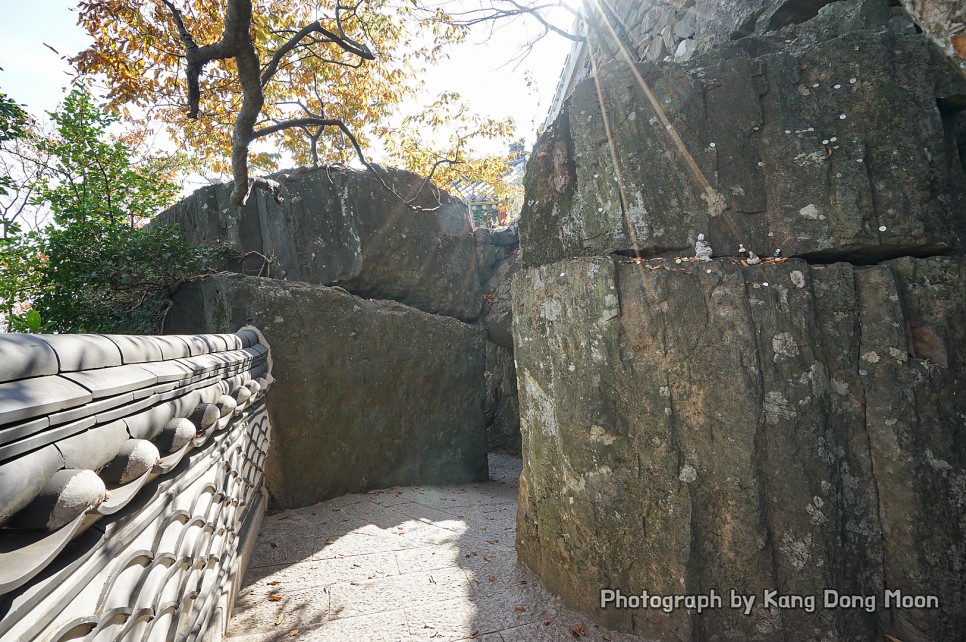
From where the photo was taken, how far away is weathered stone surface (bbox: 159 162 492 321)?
20.5 feet

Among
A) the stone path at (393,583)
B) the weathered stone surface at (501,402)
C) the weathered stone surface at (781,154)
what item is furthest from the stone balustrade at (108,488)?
the weathered stone surface at (501,402)

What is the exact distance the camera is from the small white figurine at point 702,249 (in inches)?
114

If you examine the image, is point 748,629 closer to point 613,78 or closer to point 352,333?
point 613,78

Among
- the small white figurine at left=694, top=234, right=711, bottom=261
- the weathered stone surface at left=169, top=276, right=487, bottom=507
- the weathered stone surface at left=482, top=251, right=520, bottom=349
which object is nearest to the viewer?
the small white figurine at left=694, top=234, right=711, bottom=261

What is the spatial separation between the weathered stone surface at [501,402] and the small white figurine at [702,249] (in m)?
5.89

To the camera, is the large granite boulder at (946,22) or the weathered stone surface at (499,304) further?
the weathered stone surface at (499,304)

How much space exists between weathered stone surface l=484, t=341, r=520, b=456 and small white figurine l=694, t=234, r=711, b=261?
19.3 feet

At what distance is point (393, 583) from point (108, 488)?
253 centimetres

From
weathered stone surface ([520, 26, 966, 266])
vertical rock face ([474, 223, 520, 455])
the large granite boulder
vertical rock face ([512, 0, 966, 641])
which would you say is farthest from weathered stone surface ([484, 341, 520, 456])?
the large granite boulder

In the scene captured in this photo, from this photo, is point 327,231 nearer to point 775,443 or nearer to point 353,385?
point 353,385

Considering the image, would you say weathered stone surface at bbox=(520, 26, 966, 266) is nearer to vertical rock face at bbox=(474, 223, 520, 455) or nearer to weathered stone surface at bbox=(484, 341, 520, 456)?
vertical rock face at bbox=(474, 223, 520, 455)

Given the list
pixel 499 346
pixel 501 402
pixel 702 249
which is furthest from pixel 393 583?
pixel 499 346

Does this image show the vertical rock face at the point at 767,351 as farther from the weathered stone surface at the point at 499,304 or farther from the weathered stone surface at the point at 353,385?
the weathered stone surface at the point at 499,304

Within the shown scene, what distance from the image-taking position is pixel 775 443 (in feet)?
8.49
